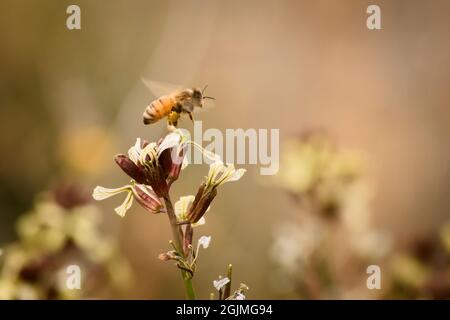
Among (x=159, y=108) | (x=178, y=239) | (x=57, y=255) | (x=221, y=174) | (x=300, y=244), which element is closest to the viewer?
(x=178, y=239)

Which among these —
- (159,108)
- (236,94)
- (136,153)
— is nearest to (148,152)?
(136,153)

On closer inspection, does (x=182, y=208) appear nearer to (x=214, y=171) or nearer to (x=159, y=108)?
(x=214, y=171)

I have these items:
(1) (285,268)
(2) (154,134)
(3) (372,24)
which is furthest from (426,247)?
(3) (372,24)

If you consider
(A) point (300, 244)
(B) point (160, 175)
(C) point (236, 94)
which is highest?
(C) point (236, 94)

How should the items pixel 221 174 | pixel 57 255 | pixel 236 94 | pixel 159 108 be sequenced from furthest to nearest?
pixel 236 94
pixel 57 255
pixel 159 108
pixel 221 174

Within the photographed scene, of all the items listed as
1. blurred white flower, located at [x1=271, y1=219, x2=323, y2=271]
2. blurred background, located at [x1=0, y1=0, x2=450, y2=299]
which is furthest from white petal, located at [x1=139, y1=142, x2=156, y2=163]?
blurred background, located at [x1=0, y1=0, x2=450, y2=299]

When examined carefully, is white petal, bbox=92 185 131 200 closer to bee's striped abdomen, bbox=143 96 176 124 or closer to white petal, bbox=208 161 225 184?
white petal, bbox=208 161 225 184

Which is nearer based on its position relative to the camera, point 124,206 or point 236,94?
point 124,206
